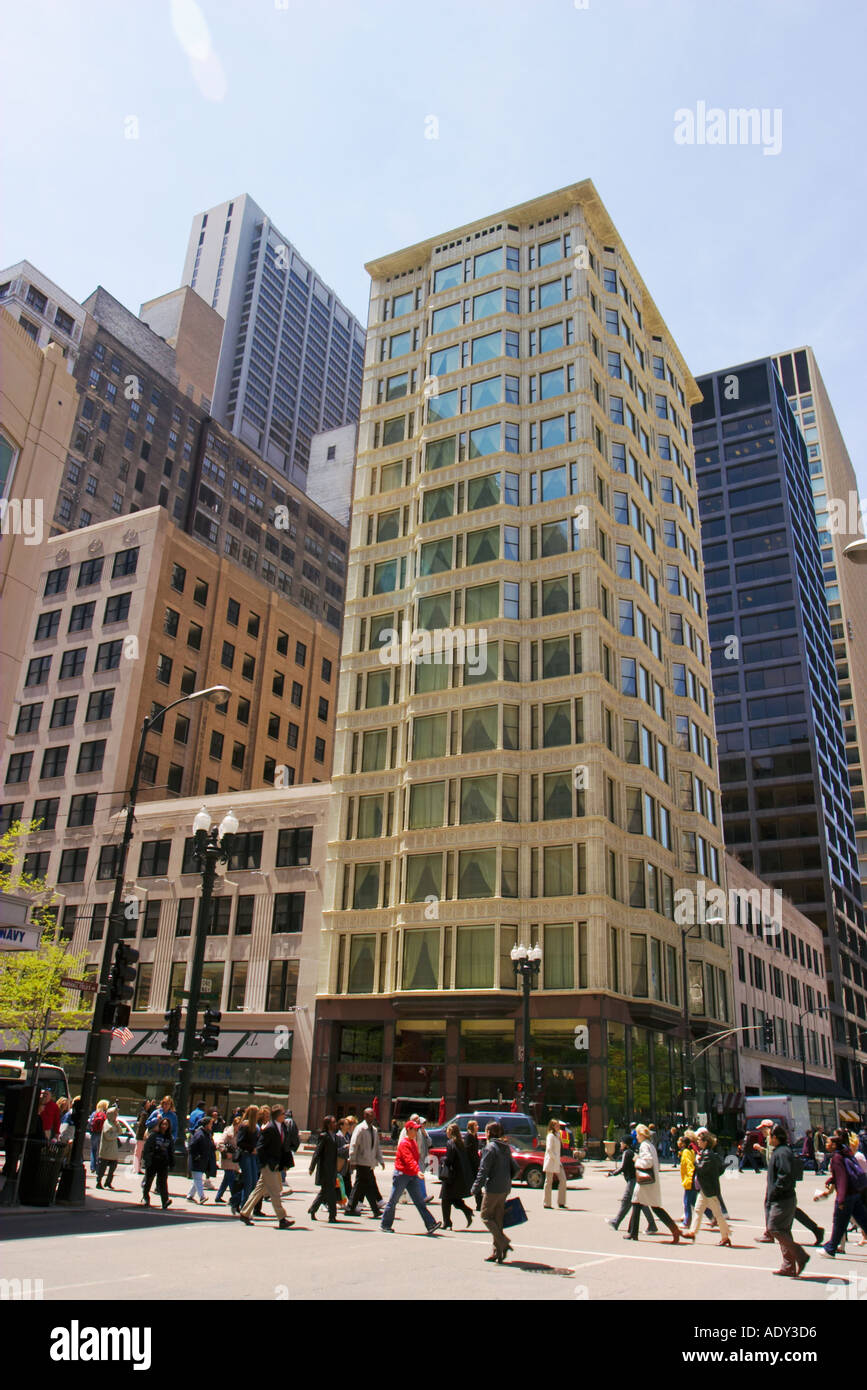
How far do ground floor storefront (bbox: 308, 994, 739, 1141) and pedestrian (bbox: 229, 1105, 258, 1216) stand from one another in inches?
785

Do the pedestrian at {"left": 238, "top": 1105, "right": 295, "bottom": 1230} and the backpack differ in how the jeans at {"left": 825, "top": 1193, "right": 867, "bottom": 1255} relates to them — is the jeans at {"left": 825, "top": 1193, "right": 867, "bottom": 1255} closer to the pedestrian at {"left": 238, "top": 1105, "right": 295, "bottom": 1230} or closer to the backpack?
the backpack

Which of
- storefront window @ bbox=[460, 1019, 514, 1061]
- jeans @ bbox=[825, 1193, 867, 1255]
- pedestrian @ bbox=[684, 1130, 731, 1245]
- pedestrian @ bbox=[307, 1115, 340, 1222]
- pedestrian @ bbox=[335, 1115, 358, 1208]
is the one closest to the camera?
jeans @ bbox=[825, 1193, 867, 1255]

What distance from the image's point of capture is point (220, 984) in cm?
4912

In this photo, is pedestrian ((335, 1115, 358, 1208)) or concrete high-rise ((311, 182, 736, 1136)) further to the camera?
concrete high-rise ((311, 182, 736, 1136))

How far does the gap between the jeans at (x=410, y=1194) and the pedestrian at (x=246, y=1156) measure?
9.24 feet

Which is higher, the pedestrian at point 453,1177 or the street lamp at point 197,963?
the street lamp at point 197,963

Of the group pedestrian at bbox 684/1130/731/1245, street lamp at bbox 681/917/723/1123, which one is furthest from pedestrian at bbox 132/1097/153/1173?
street lamp at bbox 681/917/723/1123

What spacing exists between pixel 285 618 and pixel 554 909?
136 feet

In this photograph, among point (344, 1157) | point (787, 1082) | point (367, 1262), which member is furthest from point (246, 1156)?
point (787, 1082)

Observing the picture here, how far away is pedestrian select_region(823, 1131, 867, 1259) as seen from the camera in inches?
520

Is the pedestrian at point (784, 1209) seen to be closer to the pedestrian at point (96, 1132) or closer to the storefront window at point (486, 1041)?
the pedestrian at point (96, 1132)

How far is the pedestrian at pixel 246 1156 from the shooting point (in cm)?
1728

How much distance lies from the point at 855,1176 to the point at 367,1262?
248 inches

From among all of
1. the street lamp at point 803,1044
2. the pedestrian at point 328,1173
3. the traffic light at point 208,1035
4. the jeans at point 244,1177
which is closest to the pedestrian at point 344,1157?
the pedestrian at point 328,1173
